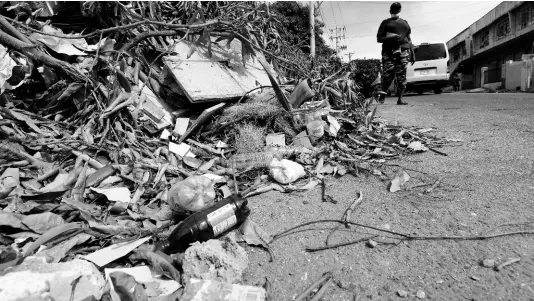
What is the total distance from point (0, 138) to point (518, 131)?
4.15m

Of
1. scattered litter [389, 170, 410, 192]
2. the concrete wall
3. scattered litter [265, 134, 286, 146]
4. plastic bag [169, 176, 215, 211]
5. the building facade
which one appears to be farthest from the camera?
the building facade

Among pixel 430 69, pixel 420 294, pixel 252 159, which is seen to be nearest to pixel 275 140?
pixel 252 159

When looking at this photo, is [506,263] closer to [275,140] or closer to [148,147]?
[275,140]

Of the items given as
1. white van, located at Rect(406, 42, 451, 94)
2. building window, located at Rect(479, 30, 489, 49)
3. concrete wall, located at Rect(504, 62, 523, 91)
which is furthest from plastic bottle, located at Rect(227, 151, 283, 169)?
building window, located at Rect(479, 30, 489, 49)

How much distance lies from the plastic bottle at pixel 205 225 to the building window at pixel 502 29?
2651 cm

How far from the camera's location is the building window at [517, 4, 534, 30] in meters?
17.8

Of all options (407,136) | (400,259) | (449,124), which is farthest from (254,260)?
(449,124)

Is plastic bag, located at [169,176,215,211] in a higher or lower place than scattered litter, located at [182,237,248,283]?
higher

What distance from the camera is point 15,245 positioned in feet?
4.42

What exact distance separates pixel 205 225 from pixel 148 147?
120 cm

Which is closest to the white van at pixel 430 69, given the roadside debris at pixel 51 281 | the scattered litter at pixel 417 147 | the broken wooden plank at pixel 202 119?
the scattered litter at pixel 417 147

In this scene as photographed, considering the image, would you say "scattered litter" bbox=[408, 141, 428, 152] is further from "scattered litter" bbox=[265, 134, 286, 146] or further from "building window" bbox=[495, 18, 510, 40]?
"building window" bbox=[495, 18, 510, 40]

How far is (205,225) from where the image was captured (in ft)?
4.76

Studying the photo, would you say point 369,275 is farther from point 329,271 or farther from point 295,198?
point 295,198
